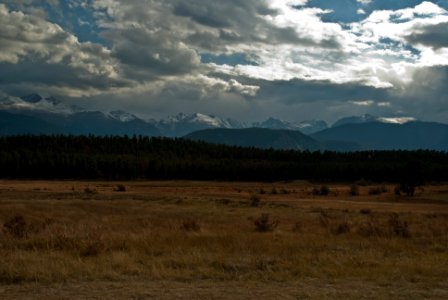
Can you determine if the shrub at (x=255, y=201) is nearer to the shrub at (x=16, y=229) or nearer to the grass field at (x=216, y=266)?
the grass field at (x=216, y=266)

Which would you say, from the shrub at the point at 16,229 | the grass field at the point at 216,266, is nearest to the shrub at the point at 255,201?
the grass field at the point at 216,266

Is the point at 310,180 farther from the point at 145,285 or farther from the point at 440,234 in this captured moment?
the point at 145,285

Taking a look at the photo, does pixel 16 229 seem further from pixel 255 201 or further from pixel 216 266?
pixel 255 201

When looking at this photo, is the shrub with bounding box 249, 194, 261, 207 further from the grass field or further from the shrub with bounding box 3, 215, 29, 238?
the shrub with bounding box 3, 215, 29, 238

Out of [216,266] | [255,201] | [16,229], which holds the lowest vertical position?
[255,201]

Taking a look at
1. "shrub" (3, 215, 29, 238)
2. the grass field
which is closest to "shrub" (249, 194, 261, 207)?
the grass field

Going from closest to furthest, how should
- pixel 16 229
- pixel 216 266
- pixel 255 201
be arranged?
pixel 216 266
pixel 16 229
pixel 255 201

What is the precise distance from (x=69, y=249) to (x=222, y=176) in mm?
148615

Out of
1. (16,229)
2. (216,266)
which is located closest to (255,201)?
(16,229)

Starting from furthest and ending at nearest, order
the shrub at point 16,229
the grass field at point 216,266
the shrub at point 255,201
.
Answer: the shrub at point 255,201 → the shrub at point 16,229 → the grass field at point 216,266

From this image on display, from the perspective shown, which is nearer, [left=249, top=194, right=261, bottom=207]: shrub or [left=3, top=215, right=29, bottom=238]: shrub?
[left=3, top=215, right=29, bottom=238]: shrub

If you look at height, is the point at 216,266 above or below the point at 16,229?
above

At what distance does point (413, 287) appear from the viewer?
12453 mm

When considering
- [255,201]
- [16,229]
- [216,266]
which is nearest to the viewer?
[216,266]
